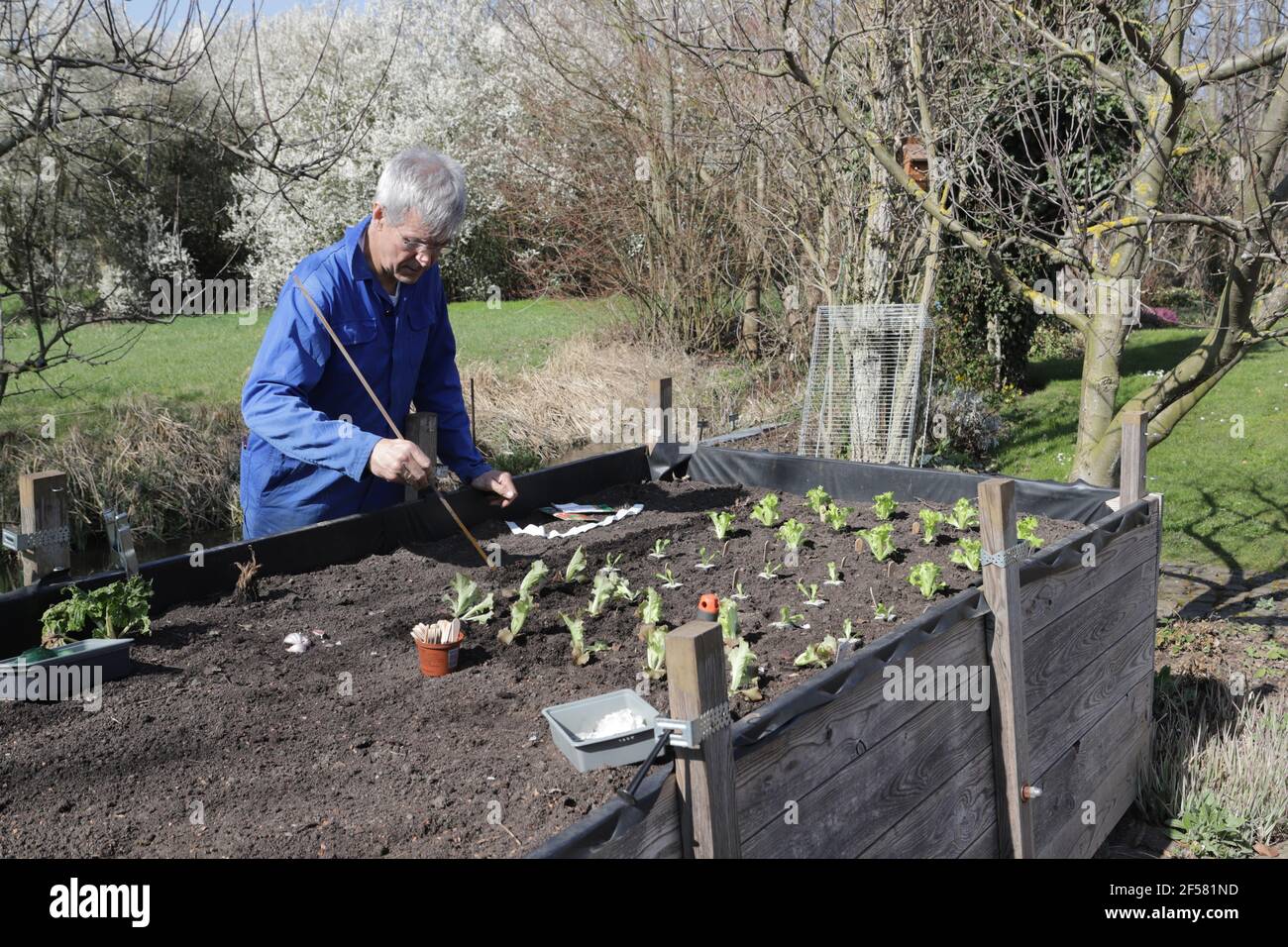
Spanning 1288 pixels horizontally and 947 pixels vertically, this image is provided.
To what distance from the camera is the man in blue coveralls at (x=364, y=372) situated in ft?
10.1

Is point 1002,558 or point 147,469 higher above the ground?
point 147,469

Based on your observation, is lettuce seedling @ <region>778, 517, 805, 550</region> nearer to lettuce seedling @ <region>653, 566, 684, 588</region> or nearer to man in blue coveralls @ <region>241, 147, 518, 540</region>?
lettuce seedling @ <region>653, 566, 684, 588</region>

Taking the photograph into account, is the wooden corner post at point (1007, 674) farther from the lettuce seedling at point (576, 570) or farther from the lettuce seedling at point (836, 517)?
the lettuce seedling at point (576, 570)

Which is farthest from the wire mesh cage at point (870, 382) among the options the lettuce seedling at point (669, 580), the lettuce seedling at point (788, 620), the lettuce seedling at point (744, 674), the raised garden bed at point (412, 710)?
the lettuce seedling at point (744, 674)

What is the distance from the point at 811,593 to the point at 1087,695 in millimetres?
1005

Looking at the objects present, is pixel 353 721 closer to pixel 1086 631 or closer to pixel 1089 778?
pixel 1086 631

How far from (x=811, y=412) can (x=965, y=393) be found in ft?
5.89

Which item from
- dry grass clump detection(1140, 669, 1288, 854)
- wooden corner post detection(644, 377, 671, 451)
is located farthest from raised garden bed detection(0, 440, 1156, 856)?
wooden corner post detection(644, 377, 671, 451)

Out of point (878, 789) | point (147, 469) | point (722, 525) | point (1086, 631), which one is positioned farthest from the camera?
point (147, 469)

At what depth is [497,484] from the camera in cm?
370

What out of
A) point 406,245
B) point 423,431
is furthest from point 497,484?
point 406,245

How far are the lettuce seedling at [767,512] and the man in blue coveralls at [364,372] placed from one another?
1.01 m

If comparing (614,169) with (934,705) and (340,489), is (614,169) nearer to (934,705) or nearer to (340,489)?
(340,489)
